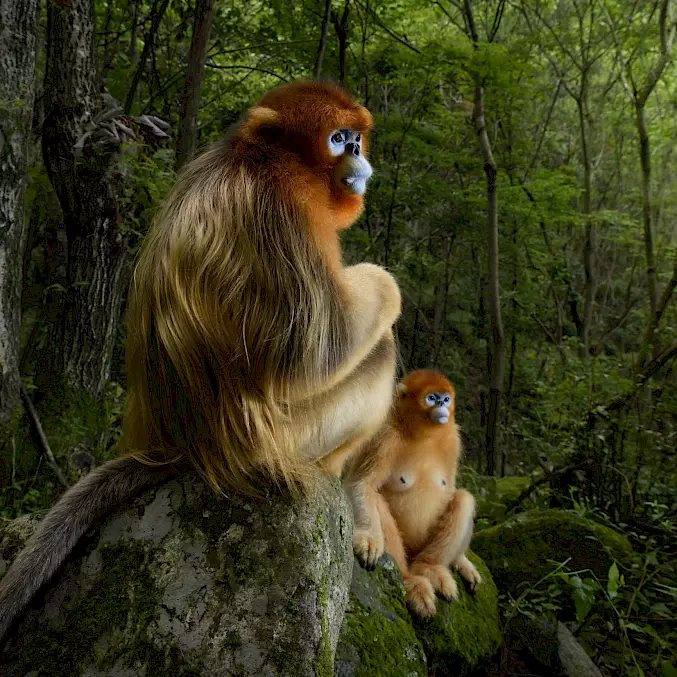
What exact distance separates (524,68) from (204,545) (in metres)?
6.37

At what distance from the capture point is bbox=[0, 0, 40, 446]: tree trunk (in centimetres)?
333

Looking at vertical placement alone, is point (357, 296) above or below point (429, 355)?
above

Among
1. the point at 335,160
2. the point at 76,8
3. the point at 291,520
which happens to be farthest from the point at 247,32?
the point at 291,520

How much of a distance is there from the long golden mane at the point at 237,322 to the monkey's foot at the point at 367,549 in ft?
3.09

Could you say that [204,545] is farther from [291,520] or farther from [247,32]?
[247,32]

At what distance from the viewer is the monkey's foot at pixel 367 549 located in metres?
2.80

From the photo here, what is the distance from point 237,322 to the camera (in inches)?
77.0

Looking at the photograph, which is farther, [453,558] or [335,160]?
[453,558]

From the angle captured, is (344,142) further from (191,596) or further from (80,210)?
(80,210)

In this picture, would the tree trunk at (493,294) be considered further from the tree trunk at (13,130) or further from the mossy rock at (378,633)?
the tree trunk at (13,130)

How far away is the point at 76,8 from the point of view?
3996 mm

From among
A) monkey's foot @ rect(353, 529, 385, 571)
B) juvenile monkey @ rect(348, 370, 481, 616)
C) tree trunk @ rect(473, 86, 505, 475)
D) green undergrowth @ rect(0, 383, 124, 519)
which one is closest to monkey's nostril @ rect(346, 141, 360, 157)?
juvenile monkey @ rect(348, 370, 481, 616)

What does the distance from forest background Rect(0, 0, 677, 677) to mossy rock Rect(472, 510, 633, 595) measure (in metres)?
0.17

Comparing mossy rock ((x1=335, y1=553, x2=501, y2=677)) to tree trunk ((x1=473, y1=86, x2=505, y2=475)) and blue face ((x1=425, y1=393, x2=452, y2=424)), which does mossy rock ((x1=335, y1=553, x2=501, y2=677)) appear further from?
tree trunk ((x1=473, y1=86, x2=505, y2=475))
